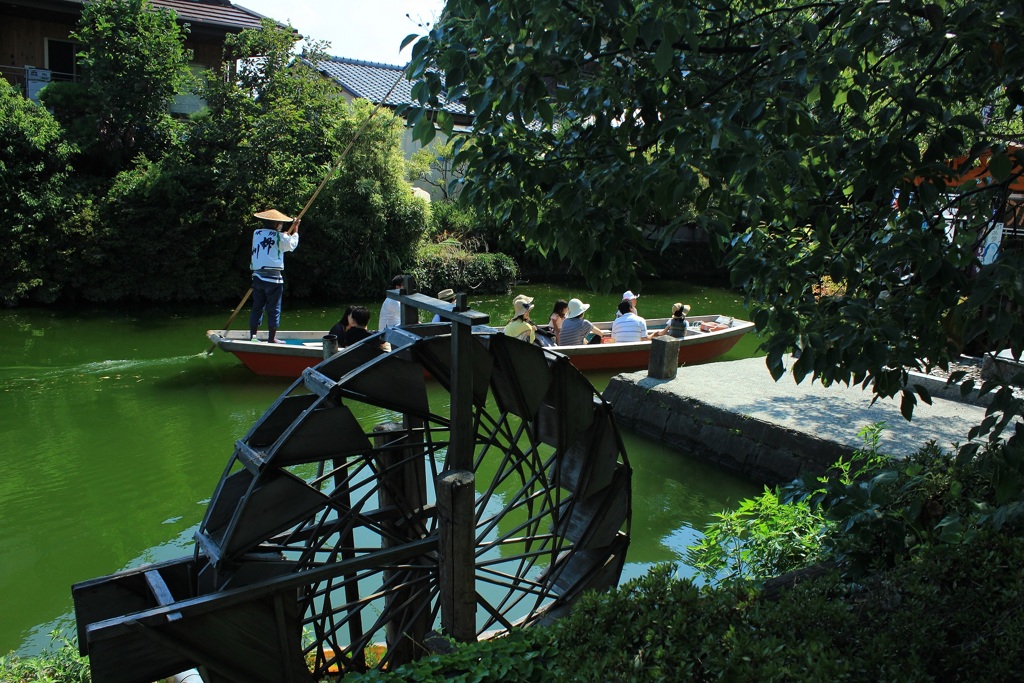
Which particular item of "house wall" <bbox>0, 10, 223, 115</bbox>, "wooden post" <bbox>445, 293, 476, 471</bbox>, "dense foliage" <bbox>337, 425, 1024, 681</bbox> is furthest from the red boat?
"house wall" <bbox>0, 10, 223, 115</bbox>

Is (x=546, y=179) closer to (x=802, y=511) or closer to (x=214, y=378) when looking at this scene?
(x=802, y=511)

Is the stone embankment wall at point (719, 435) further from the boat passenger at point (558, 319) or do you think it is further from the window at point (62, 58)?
the window at point (62, 58)

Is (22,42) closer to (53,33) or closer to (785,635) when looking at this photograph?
(53,33)

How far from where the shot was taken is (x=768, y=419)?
793cm

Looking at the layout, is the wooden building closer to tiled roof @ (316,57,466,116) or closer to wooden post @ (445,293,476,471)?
tiled roof @ (316,57,466,116)

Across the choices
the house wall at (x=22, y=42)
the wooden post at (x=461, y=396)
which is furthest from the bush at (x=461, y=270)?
the wooden post at (x=461, y=396)

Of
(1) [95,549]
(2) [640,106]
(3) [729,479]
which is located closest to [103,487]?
(1) [95,549]

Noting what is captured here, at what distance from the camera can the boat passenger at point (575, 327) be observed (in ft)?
35.7

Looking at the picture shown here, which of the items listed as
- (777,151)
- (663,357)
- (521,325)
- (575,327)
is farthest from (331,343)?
(777,151)

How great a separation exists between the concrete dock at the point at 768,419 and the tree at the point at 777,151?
3.97 meters

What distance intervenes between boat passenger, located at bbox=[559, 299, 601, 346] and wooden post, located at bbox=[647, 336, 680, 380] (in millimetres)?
1706

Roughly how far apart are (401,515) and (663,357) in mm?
4892

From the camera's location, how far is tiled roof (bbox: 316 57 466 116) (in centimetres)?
2364

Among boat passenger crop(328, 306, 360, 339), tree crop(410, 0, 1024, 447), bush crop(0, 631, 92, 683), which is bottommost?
bush crop(0, 631, 92, 683)
